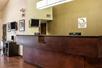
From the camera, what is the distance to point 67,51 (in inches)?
165

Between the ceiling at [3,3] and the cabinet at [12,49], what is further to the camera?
the ceiling at [3,3]

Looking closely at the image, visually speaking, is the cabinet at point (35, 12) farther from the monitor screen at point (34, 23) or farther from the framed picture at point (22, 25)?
the framed picture at point (22, 25)

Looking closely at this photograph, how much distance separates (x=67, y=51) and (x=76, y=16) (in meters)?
3.37

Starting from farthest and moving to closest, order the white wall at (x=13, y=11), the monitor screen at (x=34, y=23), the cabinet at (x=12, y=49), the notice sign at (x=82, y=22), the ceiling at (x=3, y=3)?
the ceiling at (x=3, y=3) → the white wall at (x=13, y=11) → the cabinet at (x=12, y=49) → the monitor screen at (x=34, y=23) → the notice sign at (x=82, y=22)

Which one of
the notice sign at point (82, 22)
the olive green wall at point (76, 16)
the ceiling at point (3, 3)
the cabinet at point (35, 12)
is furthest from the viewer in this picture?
the ceiling at point (3, 3)

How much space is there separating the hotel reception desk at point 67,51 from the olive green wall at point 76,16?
197 cm

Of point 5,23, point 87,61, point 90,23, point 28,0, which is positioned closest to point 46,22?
point 28,0

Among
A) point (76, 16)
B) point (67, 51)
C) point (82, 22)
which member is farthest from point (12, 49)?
point (67, 51)

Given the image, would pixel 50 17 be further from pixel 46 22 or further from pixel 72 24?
pixel 72 24

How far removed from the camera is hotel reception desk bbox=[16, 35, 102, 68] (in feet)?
11.5

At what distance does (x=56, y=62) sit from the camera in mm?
5141

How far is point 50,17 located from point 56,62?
4.12 metres

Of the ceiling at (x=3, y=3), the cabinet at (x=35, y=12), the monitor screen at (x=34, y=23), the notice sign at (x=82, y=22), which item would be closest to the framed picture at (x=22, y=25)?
the cabinet at (x=35, y=12)

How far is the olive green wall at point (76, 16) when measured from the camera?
20.7 feet
